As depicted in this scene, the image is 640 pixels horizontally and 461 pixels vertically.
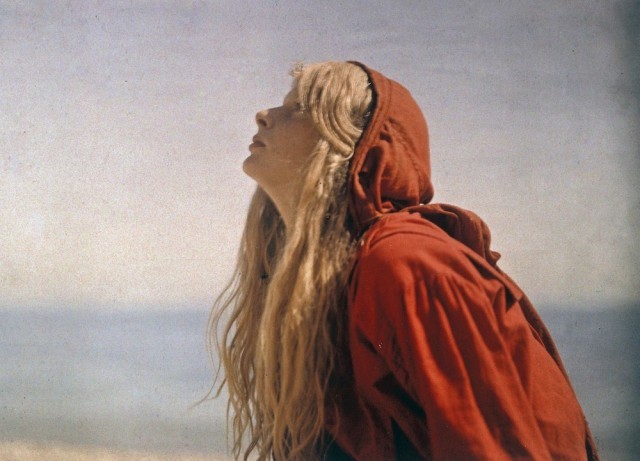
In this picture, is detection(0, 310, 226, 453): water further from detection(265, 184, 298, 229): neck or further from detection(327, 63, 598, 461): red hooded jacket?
detection(327, 63, 598, 461): red hooded jacket

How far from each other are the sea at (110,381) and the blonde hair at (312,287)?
0.70 m

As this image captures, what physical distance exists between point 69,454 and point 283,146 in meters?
1.39

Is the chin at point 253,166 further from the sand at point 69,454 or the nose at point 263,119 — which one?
the sand at point 69,454

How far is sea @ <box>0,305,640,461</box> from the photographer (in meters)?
2.24

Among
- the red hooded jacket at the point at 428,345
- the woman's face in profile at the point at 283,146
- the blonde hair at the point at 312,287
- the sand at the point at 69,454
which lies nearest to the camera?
the red hooded jacket at the point at 428,345

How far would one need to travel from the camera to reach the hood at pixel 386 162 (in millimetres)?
1353

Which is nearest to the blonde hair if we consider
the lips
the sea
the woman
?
the woman

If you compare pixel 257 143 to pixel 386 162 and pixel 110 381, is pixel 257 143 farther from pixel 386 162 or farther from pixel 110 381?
pixel 110 381

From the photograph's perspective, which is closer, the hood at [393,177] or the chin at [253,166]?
the hood at [393,177]

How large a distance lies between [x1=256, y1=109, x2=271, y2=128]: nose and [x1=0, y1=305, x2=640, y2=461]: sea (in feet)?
3.08

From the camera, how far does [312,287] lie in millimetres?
1327

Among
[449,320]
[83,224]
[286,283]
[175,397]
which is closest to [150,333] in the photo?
[175,397]

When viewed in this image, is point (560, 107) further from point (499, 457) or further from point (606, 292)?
point (499, 457)

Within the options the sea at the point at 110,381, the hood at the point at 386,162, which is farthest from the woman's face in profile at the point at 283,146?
the sea at the point at 110,381
